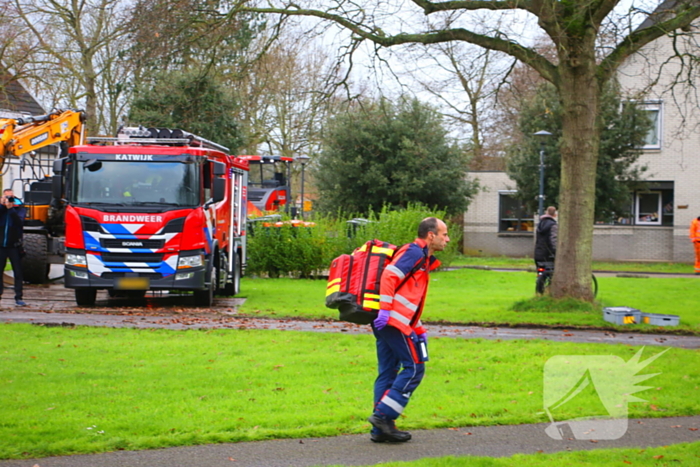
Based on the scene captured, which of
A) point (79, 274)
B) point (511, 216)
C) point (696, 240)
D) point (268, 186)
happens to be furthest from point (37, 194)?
point (511, 216)

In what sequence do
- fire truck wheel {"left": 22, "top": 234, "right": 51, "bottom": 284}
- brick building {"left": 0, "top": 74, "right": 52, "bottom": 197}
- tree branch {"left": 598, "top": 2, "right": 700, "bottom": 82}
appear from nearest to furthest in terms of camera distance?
tree branch {"left": 598, "top": 2, "right": 700, "bottom": 82} → fire truck wheel {"left": 22, "top": 234, "right": 51, "bottom": 284} → brick building {"left": 0, "top": 74, "right": 52, "bottom": 197}

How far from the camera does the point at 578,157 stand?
14.7m

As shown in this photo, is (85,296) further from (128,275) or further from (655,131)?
(655,131)

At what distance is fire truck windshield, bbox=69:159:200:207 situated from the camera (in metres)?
14.8

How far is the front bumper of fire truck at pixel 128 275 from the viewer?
14.6 metres

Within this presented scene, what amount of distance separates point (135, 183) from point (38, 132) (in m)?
5.94

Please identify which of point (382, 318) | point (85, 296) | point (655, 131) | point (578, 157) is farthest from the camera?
point (655, 131)

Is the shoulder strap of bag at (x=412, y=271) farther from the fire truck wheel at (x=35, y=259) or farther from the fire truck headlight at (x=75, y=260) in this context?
the fire truck wheel at (x=35, y=259)

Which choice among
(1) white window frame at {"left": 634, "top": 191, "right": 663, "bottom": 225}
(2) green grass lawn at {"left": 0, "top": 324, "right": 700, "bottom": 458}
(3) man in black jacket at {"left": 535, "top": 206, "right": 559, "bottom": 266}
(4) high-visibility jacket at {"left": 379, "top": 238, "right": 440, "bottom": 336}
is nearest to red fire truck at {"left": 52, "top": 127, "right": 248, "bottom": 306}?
(2) green grass lawn at {"left": 0, "top": 324, "right": 700, "bottom": 458}

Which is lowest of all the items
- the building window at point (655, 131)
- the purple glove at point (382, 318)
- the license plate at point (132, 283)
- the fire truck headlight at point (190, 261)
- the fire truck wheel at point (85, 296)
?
the fire truck wheel at point (85, 296)

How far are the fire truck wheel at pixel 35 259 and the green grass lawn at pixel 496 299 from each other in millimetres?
4602

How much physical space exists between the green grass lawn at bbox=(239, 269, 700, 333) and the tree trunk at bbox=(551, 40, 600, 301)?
3.57 feet

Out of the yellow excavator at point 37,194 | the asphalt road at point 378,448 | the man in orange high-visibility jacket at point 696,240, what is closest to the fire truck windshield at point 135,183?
the yellow excavator at point 37,194

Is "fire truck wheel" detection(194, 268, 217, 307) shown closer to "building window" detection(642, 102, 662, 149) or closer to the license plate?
the license plate
